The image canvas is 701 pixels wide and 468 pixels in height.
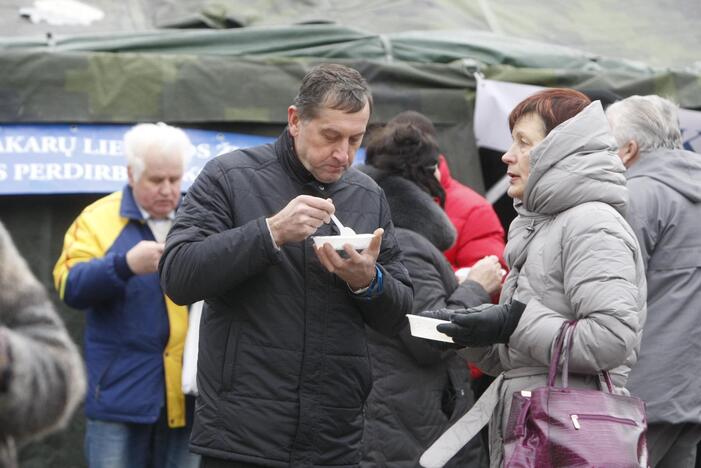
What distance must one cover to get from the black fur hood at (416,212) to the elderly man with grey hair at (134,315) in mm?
937

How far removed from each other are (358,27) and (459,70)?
648 mm

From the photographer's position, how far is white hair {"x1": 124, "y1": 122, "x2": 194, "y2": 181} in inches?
184

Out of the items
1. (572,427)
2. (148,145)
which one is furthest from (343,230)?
(148,145)

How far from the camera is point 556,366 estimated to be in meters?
3.12

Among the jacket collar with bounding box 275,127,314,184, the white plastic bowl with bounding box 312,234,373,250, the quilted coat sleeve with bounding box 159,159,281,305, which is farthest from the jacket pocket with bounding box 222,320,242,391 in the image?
the jacket collar with bounding box 275,127,314,184

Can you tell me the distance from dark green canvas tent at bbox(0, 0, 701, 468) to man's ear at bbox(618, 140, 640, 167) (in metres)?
1.69

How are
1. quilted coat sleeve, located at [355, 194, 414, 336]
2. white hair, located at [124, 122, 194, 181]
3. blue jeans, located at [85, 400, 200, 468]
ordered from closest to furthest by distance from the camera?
quilted coat sleeve, located at [355, 194, 414, 336] → blue jeans, located at [85, 400, 200, 468] → white hair, located at [124, 122, 194, 181]

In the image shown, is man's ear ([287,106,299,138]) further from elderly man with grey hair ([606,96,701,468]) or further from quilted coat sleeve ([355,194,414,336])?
elderly man with grey hair ([606,96,701,468])

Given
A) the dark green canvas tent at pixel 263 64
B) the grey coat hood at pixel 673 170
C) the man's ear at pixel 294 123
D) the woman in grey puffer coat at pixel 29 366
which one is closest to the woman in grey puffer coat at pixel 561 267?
the man's ear at pixel 294 123

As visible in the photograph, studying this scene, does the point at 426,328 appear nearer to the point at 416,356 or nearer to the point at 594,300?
the point at 594,300

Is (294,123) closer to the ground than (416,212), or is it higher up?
higher up

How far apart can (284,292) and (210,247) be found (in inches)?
10.6

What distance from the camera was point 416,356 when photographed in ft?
13.9

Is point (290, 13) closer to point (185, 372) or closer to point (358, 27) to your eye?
point (358, 27)
